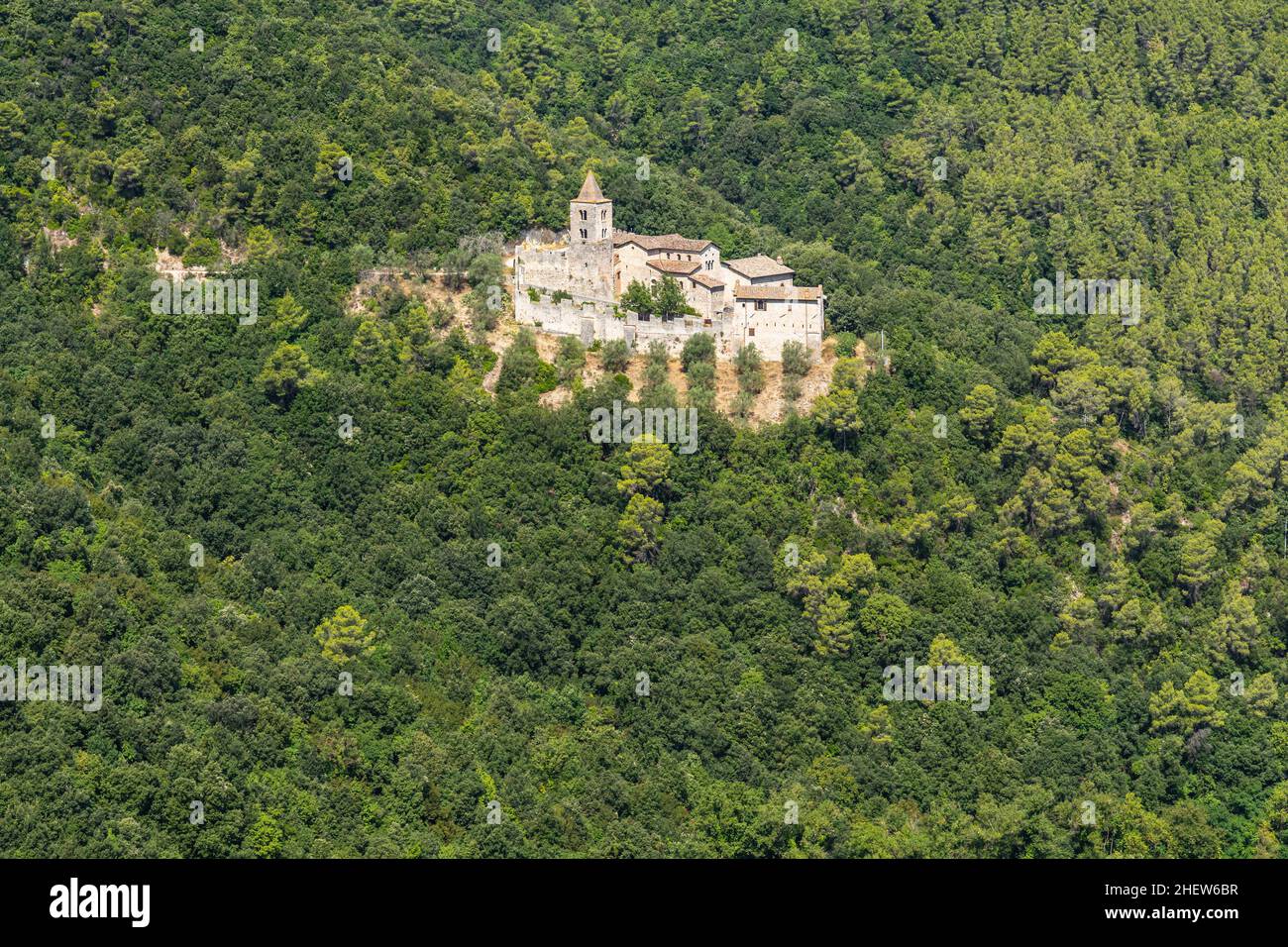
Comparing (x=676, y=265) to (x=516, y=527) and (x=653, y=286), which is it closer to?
(x=653, y=286)

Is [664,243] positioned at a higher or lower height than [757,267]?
higher

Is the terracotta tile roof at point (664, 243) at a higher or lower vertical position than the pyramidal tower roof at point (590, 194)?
lower

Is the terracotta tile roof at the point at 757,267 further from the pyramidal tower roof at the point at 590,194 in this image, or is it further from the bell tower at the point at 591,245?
the pyramidal tower roof at the point at 590,194

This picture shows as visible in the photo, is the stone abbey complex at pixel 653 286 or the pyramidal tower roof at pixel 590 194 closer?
the stone abbey complex at pixel 653 286

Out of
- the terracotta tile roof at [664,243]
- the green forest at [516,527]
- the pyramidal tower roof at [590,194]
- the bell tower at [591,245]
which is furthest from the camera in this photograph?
the pyramidal tower roof at [590,194]

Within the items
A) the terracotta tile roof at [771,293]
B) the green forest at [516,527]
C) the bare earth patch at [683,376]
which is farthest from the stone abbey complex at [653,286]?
the green forest at [516,527]

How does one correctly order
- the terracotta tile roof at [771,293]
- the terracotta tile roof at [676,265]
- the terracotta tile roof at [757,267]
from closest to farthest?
the terracotta tile roof at [771,293]
the terracotta tile roof at [676,265]
the terracotta tile roof at [757,267]

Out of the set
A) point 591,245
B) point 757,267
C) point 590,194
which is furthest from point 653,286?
point 590,194
